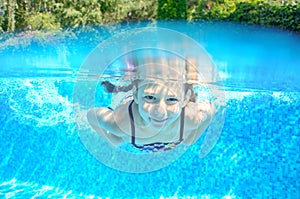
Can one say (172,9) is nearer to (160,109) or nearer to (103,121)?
(103,121)

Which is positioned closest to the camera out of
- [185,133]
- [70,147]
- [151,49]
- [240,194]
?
[151,49]

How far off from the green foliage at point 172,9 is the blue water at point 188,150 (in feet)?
0.31

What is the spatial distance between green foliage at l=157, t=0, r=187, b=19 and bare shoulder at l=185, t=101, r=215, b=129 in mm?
3590

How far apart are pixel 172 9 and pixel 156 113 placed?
3.78 meters

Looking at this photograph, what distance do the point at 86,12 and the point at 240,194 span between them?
246cm

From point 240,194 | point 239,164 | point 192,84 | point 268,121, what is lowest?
point 240,194

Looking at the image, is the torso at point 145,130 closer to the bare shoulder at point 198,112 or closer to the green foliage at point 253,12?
the bare shoulder at point 198,112

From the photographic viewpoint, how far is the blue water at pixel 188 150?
3906 millimetres

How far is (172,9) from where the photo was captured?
4.28 meters

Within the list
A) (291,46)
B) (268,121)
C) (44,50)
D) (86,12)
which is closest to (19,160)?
(44,50)

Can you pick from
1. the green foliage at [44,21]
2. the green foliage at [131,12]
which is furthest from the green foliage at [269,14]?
the green foliage at [44,21]

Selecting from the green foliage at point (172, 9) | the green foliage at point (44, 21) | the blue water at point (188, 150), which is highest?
the green foliage at point (172, 9)

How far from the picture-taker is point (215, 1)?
4.31 metres

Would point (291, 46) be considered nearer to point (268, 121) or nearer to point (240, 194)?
point (268, 121)
